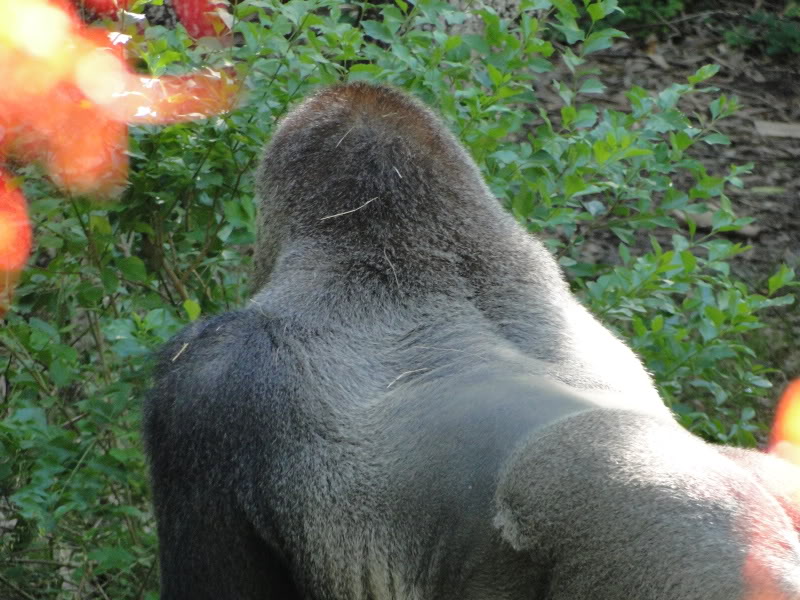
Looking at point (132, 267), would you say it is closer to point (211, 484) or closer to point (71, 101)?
point (71, 101)

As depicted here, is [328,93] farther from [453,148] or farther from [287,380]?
[287,380]

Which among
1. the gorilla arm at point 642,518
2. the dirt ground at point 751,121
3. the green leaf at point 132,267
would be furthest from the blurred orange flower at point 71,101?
the dirt ground at point 751,121

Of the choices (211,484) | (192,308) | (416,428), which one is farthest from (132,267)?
(416,428)

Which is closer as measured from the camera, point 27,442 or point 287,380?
point 287,380

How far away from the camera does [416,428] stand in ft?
6.87

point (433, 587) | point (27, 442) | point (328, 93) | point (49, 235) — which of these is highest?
point (328, 93)

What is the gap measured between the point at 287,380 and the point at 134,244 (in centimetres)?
154

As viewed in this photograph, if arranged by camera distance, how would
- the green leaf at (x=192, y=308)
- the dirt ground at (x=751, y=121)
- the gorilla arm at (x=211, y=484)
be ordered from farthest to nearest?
the dirt ground at (x=751, y=121) → the green leaf at (x=192, y=308) → the gorilla arm at (x=211, y=484)

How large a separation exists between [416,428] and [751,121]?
16.4 feet

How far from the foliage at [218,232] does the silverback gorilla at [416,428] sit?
425mm

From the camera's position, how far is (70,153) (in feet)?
10.0

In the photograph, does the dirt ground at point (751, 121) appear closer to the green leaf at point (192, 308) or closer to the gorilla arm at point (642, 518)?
the green leaf at point (192, 308)

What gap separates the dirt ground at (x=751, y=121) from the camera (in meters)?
5.89

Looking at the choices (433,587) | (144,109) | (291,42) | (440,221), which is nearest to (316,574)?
(433,587)
